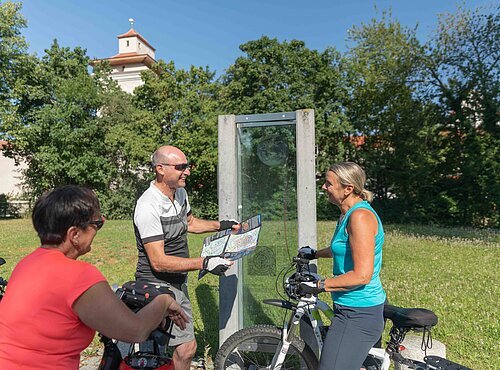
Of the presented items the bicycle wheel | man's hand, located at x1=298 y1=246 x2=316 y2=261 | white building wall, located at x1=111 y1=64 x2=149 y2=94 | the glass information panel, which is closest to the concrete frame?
the glass information panel

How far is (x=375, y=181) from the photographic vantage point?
76.9 feet

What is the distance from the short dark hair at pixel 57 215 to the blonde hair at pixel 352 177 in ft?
5.31

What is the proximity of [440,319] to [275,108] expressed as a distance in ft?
64.7

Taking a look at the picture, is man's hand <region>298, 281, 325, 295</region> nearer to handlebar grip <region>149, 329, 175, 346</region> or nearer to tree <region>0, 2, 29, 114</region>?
handlebar grip <region>149, 329, 175, 346</region>

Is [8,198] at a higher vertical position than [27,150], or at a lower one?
lower

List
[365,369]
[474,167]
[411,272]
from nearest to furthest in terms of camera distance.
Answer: [365,369] < [411,272] < [474,167]

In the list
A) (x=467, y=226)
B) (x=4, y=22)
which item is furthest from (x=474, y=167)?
(x=4, y=22)

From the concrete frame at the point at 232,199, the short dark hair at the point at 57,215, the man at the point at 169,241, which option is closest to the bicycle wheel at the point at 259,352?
the man at the point at 169,241

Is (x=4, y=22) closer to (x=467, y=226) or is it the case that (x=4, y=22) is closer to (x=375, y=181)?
(x=375, y=181)

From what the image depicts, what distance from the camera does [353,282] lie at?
7.49ft

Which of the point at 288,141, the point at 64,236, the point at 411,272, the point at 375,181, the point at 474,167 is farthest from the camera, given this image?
the point at 375,181

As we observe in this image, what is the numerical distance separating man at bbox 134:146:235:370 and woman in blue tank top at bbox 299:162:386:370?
788 millimetres

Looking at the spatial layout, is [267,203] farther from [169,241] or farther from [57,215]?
[57,215]

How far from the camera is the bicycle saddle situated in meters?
2.61
